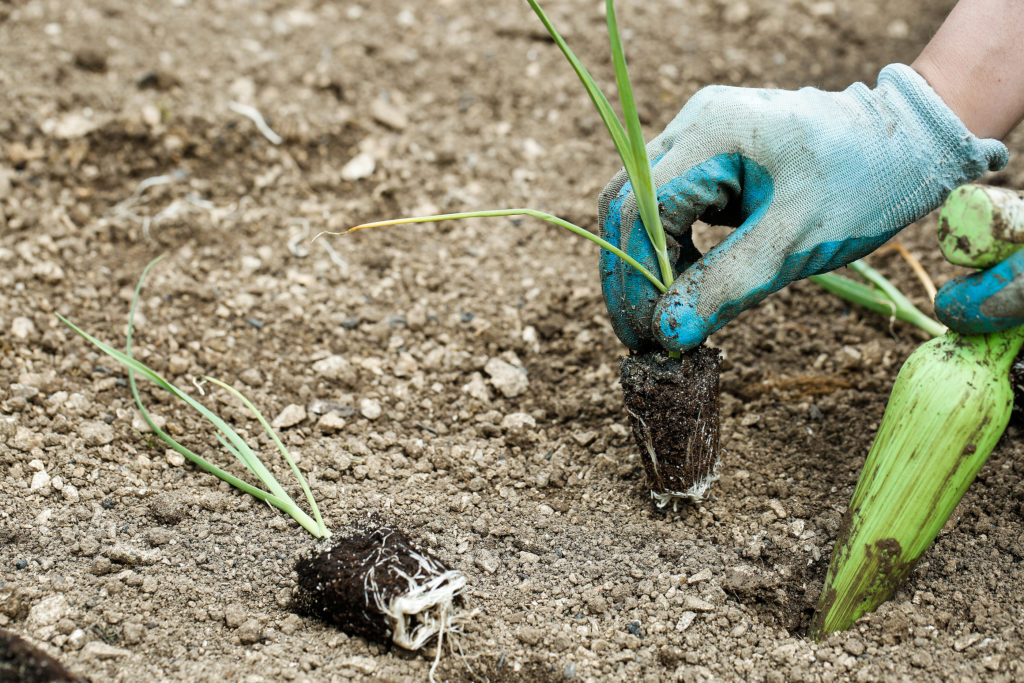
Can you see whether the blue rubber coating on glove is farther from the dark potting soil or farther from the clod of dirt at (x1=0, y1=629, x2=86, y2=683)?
the clod of dirt at (x1=0, y1=629, x2=86, y2=683)

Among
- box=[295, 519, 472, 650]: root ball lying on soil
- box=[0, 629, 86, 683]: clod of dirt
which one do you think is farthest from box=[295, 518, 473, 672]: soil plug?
box=[0, 629, 86, 683]: clod of dirt

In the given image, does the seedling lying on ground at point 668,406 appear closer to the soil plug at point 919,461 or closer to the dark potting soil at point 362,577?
the soil plug at point 919,461

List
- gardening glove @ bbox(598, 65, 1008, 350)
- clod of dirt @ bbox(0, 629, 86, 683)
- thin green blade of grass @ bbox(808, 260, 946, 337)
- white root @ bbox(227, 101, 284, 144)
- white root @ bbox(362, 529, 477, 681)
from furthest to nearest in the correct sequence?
1. white root @ bbox(227, 101, 284, 144)
2. thin green blade of grass @ bbox(808, 260, 946, 337)
3. gardening glove @ bbox(598, 65, 1008, 350)
4. white root @ bbox(362, 529, 477, 681)
5. clod of dirt @ bbox(0, 629, 86, 683)

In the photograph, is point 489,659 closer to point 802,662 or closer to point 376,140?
point 802,662

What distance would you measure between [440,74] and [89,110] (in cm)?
105

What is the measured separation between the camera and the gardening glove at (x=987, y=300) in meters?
A: 1.23

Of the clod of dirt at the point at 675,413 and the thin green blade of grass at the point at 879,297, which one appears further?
the thin green blade of grass at the point at 879,297

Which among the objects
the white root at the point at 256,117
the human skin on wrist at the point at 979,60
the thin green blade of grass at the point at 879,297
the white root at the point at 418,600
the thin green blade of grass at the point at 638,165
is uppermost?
the human skin on wrist at the point at 979,60

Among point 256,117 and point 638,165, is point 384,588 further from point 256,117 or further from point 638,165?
point 256,117

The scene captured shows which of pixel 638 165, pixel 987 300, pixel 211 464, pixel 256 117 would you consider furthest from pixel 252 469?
pixel 256 117

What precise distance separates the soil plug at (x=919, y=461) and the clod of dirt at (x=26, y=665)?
1.11m

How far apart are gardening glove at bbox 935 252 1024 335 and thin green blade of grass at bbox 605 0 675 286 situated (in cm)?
43

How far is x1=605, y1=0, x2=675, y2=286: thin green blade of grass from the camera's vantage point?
1184 millimetres

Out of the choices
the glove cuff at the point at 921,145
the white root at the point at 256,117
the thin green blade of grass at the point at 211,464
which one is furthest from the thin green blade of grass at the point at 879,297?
the white root at the point at 256,117
